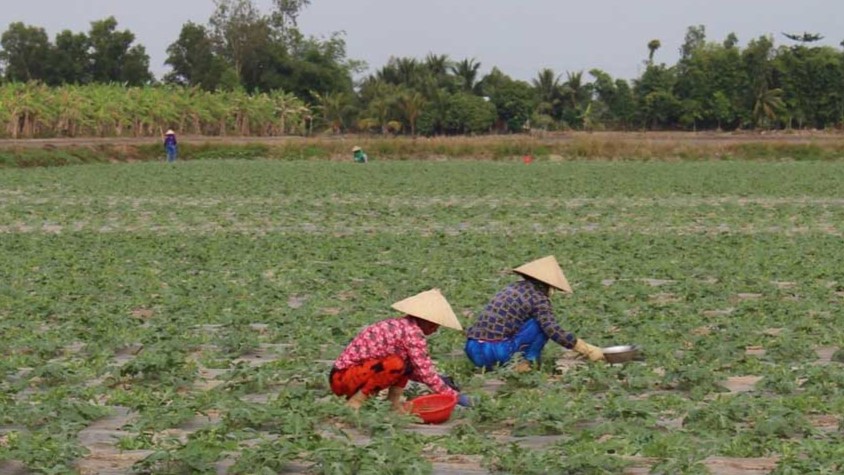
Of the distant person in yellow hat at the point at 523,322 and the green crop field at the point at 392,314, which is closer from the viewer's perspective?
the green crop field at the point at 392,314

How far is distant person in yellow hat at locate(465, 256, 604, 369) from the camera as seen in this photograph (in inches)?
329

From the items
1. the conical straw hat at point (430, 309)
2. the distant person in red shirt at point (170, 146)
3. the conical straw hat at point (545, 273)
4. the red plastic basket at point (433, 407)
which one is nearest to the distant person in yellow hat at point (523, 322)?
the conical straw hat at point (545, 273)

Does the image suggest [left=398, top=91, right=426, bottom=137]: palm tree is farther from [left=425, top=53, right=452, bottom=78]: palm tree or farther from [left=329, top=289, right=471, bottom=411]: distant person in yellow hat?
[left=329, top=289, right=471, bottom=411]: distant person in yellow hat

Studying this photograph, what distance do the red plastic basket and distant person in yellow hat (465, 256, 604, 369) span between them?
57.1 inches

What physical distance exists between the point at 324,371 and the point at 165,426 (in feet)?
5.44

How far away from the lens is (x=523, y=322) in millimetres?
8438

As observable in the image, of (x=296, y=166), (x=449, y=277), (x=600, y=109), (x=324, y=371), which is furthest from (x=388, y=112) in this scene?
(x=324, y=371)

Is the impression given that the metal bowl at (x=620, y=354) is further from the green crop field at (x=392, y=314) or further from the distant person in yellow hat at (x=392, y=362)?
the distant person in yellow hat at (x=392, y=362)

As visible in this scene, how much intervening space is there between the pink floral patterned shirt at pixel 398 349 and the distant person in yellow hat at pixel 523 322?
1.29 meters

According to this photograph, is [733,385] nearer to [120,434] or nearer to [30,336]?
[120,434]

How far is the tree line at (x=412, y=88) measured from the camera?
68.9m

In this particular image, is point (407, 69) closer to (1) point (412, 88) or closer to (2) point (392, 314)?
(1) point (412, 88)

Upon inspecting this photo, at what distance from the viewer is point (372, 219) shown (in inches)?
872

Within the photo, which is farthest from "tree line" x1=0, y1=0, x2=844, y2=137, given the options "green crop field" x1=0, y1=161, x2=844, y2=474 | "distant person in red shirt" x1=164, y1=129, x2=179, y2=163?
"green crop field" x1=0, y1=161, x2=844, y2=474
